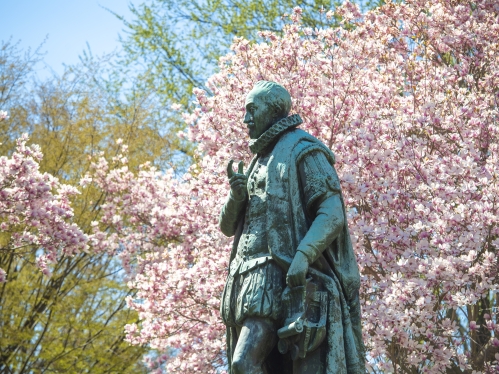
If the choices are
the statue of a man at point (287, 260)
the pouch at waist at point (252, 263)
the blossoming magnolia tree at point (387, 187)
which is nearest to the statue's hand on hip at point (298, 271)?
the statue of a man at point (287, 260)

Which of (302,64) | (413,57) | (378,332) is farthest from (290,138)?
(413,57)

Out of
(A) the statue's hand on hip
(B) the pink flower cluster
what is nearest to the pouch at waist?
(A) the statue's hand on hip

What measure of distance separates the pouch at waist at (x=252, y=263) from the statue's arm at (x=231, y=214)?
34 cm

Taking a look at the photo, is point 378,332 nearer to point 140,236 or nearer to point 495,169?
point 495,169

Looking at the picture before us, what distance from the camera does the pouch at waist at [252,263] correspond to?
4.72 metres

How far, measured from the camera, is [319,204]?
15.8 ft

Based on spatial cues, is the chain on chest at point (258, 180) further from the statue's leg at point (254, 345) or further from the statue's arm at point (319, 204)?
the statue's leg at point (254, 345)

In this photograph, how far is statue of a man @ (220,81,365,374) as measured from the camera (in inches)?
179

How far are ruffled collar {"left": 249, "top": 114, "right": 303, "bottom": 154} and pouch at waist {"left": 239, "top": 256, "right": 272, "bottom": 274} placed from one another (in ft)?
2.32

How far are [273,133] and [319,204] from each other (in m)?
0.52

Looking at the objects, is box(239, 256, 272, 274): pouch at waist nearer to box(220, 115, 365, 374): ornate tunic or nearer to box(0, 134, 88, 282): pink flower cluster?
box(220, 115, 365, 374): ornate tunic

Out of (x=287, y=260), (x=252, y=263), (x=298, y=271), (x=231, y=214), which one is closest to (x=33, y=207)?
(x=231, y=214)

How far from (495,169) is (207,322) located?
390 cm

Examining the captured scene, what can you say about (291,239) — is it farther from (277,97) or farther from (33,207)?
(33,207)
